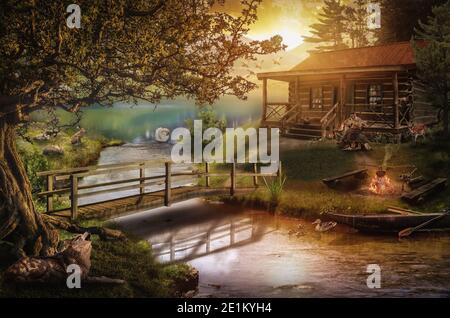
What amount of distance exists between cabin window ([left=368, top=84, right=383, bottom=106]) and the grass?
1695 centimetres

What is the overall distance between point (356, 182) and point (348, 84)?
10.2 meters

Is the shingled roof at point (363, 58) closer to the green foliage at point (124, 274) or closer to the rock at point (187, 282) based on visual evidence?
the rock at point (187, 282)

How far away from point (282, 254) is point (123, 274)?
4930mm

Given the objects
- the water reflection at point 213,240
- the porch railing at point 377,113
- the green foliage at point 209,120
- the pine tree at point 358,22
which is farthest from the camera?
the pine tree at point 358,22

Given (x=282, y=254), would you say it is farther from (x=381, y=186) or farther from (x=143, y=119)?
(x=143, y=119)

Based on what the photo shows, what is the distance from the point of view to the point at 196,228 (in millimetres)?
16922

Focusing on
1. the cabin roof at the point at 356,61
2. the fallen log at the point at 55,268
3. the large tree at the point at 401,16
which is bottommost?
the fallen log at the point at 55,268

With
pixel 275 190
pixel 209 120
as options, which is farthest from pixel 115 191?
pixel 209 120

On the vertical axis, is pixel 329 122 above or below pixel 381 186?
above

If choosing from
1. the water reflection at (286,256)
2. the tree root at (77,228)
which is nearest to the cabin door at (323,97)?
the water reflection at (286,256)

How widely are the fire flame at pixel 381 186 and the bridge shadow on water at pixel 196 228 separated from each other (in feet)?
12.5

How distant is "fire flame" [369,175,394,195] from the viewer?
17.3 m

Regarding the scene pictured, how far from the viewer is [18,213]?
35.4ft

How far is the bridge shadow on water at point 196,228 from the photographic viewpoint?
1452 cm
